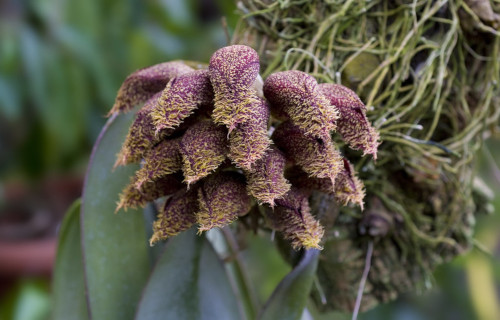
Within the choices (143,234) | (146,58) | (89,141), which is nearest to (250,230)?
(143,234)

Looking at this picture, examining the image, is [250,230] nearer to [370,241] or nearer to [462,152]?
[370,241]

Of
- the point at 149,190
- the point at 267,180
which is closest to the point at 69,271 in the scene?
the point at 149,190

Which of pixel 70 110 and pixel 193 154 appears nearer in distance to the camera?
pixel 193 154

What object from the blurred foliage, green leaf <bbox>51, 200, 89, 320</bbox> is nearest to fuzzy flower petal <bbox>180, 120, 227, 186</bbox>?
green leaf <bbox>51, 200, 89, 320</bbox>

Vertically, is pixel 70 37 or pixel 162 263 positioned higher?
pixel 70 37

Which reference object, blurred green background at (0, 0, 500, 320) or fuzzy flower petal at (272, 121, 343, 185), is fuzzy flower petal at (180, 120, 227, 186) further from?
blurred green background at (0, 0, 500, 320)

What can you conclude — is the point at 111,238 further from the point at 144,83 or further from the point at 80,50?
the point at 80,50
